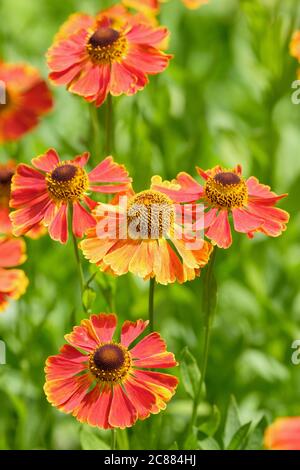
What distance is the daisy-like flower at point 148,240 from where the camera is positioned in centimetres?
79

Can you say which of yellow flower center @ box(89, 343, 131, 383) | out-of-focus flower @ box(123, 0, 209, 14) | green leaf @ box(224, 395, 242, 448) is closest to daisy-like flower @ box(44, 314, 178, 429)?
yellow flower center @ box(89, 343, 131, 383)

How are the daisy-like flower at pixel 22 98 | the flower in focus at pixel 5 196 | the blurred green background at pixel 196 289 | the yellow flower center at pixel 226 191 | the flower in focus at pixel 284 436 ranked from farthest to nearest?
the daisy-like flower at pixel 22 98 → the blurred green background at pixel 196 289 → the flower in focus at pixel 5 196 → the yellow flower center at pixel 226 191 → the flower in focus at pixel 284 436

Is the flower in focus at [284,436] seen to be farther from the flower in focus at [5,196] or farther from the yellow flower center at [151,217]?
the flower in focus at [5,196]

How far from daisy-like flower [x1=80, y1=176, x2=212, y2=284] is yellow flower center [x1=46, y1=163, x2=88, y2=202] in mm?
49

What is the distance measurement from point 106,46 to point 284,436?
50cm

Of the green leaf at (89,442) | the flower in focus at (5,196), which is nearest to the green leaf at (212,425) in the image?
the green leaf at (89,442)

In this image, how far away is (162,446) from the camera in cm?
121

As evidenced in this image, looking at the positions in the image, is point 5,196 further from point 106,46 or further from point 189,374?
point 189,374

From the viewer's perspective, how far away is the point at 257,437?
0.98 m

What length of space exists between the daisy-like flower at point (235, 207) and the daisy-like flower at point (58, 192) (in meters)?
0.09

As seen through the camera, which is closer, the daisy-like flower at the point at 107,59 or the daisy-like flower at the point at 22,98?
the daisy-like flower at the point at 107,59

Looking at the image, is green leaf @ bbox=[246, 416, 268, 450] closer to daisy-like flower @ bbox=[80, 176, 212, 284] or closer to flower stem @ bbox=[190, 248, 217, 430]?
flower stem @ bbox=[190, 248, 217, 430]

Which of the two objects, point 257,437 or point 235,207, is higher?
point 235,207

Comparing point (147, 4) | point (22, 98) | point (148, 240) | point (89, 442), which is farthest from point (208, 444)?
point (22, 98)
